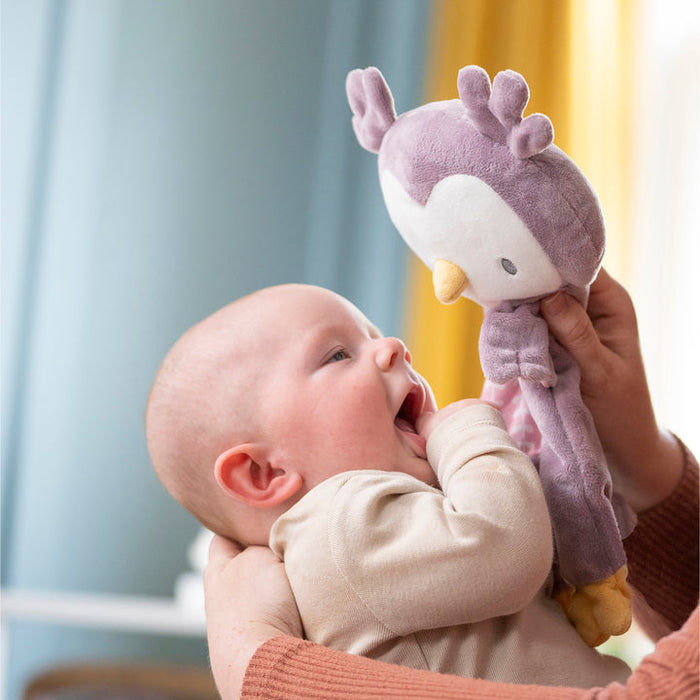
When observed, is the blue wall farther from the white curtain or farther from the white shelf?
the white curtain

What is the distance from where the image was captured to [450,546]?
71cm

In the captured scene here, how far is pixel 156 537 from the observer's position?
2.54 metres

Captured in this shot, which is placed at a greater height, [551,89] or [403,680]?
[551,89]

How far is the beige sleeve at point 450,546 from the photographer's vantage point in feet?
2.35

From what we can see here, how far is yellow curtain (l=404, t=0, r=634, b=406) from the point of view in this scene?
2309mm

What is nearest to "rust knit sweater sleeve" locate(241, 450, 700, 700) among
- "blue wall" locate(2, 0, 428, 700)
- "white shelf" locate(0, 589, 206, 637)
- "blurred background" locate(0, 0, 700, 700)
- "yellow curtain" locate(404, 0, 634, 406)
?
"white shelf" locate(0, 589, 206, 637)

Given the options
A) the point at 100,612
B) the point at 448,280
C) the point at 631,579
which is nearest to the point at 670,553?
the point at 631,579

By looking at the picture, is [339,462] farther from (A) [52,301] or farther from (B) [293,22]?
(B) [293,22]

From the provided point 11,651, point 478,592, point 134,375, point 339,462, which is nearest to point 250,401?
point 339,462

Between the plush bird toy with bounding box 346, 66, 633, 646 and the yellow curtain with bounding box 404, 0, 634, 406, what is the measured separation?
1.54 m

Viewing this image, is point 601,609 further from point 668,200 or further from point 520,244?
point 668,200

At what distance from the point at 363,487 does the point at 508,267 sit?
0.22m

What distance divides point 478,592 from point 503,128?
0.37 metres

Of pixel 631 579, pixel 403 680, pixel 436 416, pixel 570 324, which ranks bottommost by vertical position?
pixel 631 579
